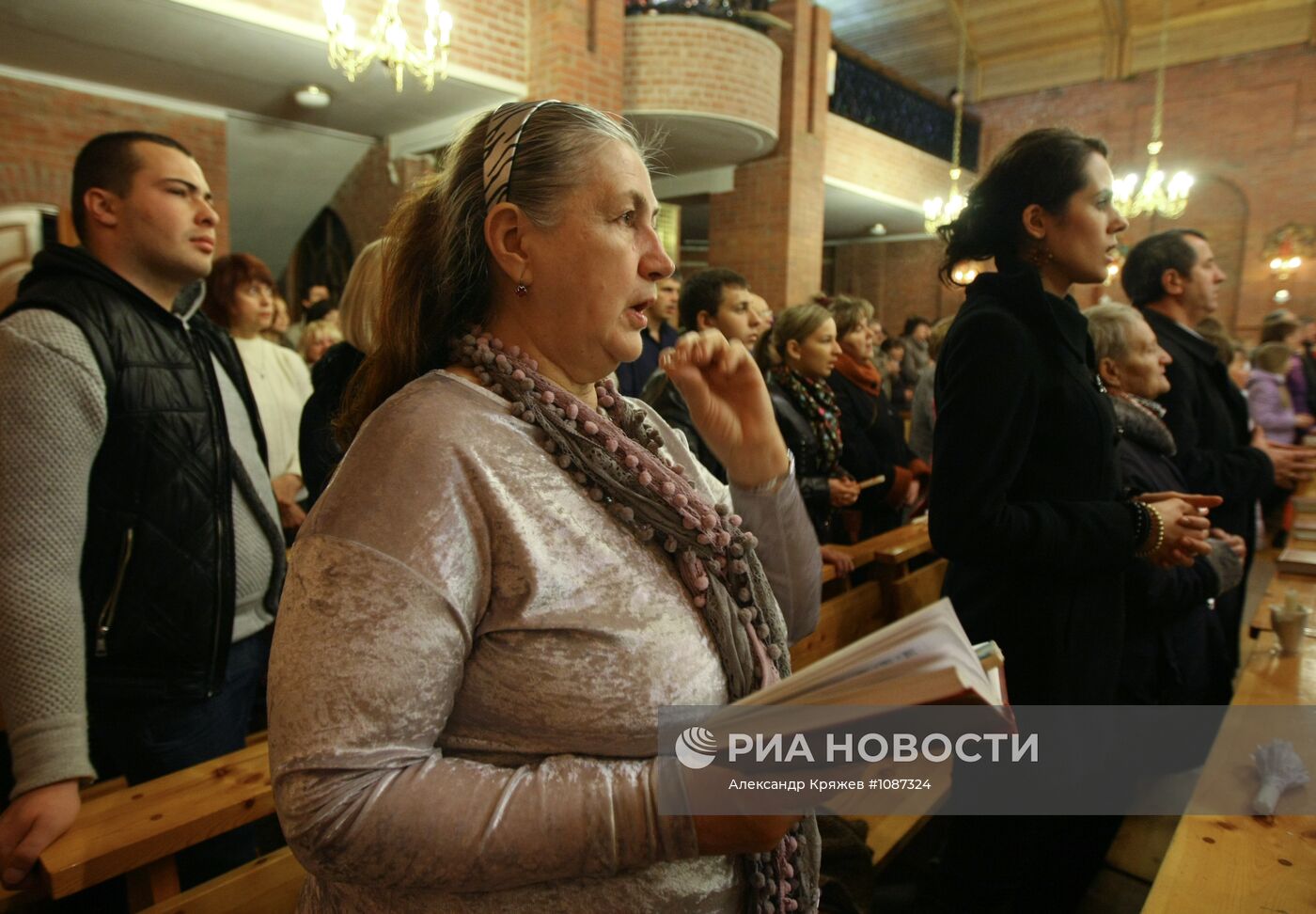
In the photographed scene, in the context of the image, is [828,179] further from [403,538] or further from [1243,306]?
[403,538]

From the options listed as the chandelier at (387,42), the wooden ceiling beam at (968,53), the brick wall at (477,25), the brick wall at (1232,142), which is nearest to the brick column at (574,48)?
the brick wall at (477,25)

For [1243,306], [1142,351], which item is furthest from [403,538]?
[1243,306]

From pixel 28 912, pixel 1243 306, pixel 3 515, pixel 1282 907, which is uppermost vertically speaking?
pixel 1243 306

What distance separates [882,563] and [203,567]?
234cm

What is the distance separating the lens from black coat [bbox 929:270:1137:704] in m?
1.71

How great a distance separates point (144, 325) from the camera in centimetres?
167

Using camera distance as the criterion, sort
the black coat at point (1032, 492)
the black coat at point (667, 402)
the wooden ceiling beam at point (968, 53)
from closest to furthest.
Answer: the black coat at point (1032, 492) < the black coat at point (667, 402) < the wooden ceiling beam at point (968, 53)

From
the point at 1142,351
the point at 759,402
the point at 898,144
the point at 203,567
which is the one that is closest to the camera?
the point at 759,402

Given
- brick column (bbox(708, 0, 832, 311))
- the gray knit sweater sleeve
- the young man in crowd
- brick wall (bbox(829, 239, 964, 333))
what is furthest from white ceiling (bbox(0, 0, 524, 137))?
brick wall (bbox(829, 239, 964, 333))

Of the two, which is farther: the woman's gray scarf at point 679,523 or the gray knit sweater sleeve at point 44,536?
the gray knit sweater sleeve at point 44,536

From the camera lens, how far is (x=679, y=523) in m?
0.99

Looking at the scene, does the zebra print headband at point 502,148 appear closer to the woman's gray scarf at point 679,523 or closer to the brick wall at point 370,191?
the woman's gray scarf at point 679,523

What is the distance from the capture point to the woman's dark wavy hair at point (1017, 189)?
6.10 feet

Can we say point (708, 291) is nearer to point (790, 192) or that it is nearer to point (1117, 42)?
point (790, 192)
